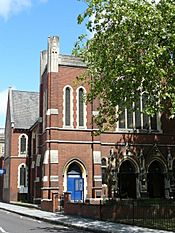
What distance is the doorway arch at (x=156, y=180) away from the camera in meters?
33.2

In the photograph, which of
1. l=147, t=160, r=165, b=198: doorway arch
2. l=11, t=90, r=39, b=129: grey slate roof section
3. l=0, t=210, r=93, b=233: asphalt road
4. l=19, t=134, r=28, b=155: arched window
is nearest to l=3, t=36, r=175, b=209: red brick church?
l=147, t=160, r=165, b=198: doorway arch

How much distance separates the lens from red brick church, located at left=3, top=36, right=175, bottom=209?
30.7 metres

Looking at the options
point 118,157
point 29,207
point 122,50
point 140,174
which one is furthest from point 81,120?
point 122,50

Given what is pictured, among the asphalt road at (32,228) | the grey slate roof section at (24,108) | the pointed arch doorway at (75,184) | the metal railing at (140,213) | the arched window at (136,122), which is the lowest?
the asphalt road at (32,228)

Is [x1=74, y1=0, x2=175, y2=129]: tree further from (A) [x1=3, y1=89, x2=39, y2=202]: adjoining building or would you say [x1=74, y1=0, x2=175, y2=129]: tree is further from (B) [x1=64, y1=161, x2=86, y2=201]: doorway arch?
(A) [x1=3, y1=89, x2=39, y2=202]: adjoining building

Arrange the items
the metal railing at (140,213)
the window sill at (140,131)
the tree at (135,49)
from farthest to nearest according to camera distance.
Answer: the window sill at (140,131) < the metal railing at (140,213) < the tree at (135,49)

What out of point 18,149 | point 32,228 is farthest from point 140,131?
point 18,149

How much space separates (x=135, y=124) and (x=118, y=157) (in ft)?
11.3

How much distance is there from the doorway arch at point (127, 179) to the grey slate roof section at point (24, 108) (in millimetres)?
19282

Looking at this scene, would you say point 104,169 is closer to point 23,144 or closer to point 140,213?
point 140,213

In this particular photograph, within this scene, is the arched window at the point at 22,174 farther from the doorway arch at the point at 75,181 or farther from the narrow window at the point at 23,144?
the doorway arch at the point at 75,181

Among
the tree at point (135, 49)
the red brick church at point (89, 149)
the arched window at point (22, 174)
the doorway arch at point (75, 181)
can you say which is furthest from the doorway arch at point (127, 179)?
the arched window at point (22, 174)

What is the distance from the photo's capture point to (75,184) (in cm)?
A: 3098

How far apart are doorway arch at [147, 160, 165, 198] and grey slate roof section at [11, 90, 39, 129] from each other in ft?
66.9
